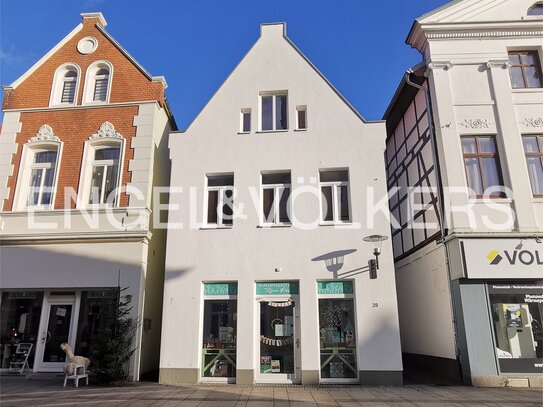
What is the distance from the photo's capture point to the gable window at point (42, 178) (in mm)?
12859

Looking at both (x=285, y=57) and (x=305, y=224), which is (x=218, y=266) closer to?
(x=305, y=224)

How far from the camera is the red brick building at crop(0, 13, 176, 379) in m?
11.8

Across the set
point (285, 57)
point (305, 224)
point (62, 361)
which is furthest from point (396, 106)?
point (62, 361)

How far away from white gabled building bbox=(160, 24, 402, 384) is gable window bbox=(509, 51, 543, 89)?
4.55m

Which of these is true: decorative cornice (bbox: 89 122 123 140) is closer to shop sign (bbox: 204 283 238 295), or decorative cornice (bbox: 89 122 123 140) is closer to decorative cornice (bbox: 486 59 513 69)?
shop sign (bbox: 204 283 238 295)

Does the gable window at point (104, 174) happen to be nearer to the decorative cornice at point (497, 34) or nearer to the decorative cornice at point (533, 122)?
the decorative cornice at point (497, 34)

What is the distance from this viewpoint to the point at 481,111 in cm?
1210

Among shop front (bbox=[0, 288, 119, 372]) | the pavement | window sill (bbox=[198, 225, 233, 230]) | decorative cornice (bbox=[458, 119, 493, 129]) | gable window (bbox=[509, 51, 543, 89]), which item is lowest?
the pavement

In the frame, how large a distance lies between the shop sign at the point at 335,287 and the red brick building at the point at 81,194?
16.7 feet

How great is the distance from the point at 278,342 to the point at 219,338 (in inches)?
64.7

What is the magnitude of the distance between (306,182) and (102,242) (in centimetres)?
627

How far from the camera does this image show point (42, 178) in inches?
516

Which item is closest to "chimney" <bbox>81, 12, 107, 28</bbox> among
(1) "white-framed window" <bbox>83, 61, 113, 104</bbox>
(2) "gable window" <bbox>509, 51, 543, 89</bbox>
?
(1) "white-framed window" <bbox>83, 61, 113, 104</bbox>

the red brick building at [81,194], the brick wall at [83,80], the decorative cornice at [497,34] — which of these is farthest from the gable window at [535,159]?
the brick wall at [83,80]
